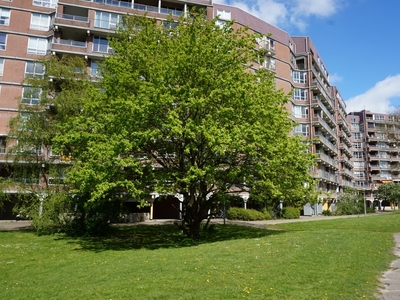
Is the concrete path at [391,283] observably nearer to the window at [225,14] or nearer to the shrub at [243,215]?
the shrub at [243,215]

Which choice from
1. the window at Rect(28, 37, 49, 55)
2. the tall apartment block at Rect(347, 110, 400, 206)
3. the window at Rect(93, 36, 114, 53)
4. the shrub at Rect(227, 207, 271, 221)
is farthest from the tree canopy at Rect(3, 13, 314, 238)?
the tall apartment block at Rect(347, 110, 400, 206)

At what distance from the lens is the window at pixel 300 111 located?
5912 cm

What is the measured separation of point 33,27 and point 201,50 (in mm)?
33626

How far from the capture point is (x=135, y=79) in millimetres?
18688

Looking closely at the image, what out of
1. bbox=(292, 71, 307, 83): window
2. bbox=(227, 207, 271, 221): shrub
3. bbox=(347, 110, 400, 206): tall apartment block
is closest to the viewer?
bbox=(227, 207, 271, 221): shrub

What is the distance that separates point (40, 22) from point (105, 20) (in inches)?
333

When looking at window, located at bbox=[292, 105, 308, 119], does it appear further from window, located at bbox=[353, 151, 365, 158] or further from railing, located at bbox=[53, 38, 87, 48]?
window, located at bbox=[353, 151, 365, 158]

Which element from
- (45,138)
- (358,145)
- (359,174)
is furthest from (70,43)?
(359,174)

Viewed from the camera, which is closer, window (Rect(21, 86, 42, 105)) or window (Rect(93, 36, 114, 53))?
window (Rect(21, 86, 42, 105))

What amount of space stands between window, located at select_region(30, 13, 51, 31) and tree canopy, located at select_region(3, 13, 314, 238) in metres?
27.6

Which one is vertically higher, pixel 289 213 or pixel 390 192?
pixel 390 192

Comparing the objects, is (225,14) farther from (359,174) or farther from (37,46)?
(359,174)

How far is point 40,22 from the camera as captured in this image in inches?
1668

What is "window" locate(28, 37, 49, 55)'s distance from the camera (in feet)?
136
